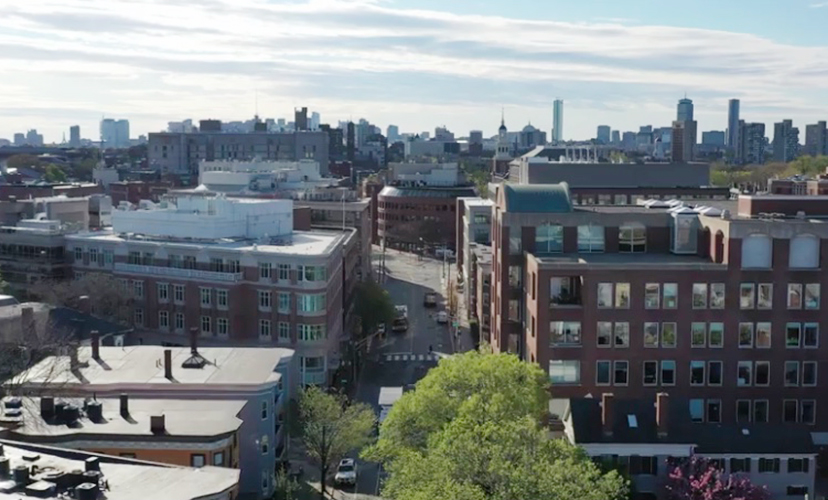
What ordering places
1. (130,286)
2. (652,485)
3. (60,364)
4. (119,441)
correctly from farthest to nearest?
(130,286) → (60,364) → (652,485) → (119,441)

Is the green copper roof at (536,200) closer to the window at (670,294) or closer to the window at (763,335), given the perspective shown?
the window at (670,294)

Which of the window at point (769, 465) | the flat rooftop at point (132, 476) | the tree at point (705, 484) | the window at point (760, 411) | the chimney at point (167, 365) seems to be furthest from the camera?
the window at point (760, 411)

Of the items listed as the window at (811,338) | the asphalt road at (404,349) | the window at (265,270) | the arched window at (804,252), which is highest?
the arched window at (804,252)

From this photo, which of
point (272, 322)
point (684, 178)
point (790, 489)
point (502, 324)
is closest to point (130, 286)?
point (272, 322)

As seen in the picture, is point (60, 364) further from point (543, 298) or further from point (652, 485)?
point (652, 485)

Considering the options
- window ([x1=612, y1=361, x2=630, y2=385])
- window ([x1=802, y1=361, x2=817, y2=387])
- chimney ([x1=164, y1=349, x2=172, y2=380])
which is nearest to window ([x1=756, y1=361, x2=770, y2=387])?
window ([x1=802, y1=361, x2=817, y2=387])

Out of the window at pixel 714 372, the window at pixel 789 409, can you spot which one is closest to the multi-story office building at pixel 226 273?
the window at pixel 714 372
